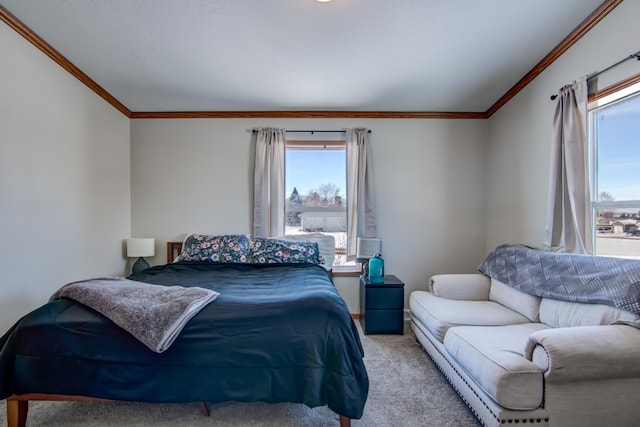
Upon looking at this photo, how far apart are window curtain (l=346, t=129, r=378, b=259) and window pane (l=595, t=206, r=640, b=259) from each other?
203cm

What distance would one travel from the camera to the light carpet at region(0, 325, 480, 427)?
1733 millimetres

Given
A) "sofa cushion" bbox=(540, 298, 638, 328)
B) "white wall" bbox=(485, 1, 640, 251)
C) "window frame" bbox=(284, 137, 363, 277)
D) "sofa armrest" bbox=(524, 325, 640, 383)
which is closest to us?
"sofa armrest" bbox=(524, 325, 640, 383)

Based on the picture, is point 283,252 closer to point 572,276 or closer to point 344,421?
point 344,421

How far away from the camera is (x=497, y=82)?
9.68 ft

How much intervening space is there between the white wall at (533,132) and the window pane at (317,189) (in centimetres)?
185

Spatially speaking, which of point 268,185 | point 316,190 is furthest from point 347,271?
point 268,185

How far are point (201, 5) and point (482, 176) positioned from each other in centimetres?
351

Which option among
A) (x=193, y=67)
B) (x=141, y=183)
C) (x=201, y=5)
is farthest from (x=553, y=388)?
(x=141, y=183)

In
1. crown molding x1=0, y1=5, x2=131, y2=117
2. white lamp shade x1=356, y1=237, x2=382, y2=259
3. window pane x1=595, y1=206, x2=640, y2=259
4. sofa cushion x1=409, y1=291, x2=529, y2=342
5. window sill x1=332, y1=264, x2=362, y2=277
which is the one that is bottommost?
sofa cushion x1=409, y1=291, x2=529, y2=342

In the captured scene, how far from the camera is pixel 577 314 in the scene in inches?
72.0

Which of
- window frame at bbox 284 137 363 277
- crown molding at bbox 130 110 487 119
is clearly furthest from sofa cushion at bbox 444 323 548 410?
crown molding at bbox 130 110 487 119

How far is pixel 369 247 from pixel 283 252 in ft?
3.19

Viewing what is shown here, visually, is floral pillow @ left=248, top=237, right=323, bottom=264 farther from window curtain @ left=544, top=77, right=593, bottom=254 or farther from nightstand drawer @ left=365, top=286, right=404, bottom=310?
window curtain @ left=544, top=77, right=593, bottom=254

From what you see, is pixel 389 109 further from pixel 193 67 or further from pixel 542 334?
pixel 542 334
